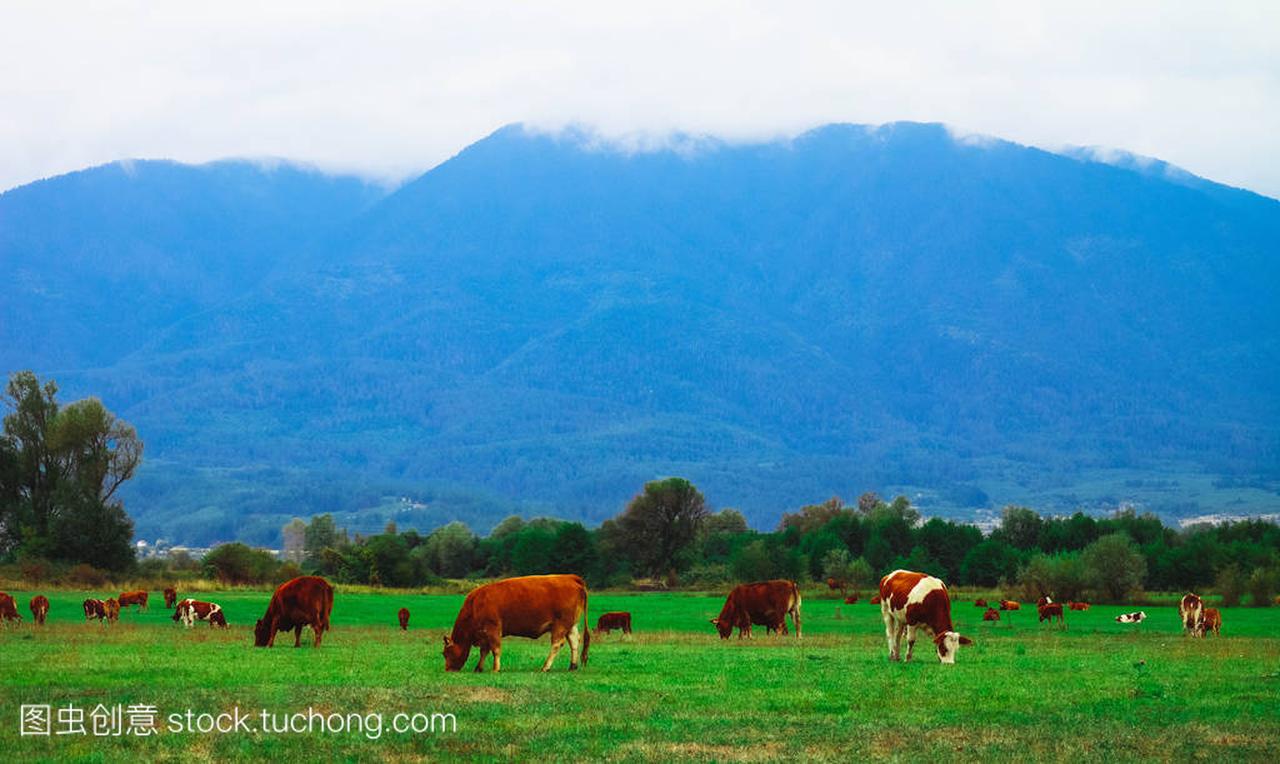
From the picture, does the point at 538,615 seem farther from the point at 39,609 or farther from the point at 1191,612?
the point at 1191,612

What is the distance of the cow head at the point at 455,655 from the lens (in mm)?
23906

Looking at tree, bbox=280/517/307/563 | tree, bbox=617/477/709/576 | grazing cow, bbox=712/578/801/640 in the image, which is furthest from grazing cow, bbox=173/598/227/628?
tree, bbox=280/517/307/563

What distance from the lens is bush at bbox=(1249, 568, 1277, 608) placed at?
73.2m

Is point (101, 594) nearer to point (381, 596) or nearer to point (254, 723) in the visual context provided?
point (381, 596)

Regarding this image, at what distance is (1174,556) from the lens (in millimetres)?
88938

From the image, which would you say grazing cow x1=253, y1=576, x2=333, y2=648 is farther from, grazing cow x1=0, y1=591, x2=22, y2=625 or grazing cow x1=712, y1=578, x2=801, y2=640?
grazing cow x1=712, y1=578, x2=801, y2=640

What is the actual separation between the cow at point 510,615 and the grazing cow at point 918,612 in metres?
6.35

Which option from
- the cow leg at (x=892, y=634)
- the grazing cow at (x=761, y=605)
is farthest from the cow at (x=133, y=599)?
the cow leg at (x=892, y=634)

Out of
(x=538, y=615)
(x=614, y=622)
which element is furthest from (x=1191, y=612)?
(x=538, y=615)

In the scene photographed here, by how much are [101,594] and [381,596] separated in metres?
17.5

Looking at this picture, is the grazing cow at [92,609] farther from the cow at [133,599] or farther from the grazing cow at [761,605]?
the grazing cow at [761,605]

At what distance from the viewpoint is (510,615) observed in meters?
23.9

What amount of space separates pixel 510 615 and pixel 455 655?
1170mm

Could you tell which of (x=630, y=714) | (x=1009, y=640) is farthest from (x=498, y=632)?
(x=1009, y=640)
